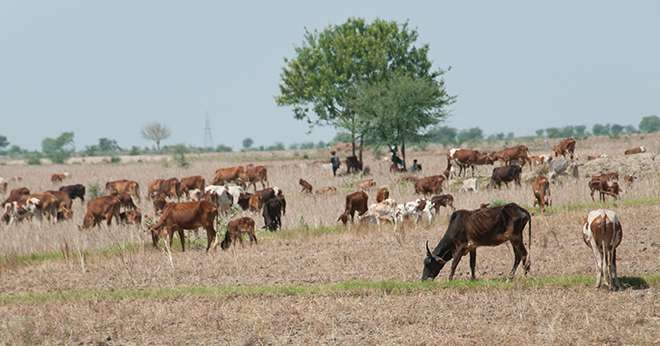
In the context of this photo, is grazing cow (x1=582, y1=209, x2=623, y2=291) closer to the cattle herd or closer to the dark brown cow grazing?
the cattle herd

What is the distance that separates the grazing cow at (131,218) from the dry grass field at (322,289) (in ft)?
3.78

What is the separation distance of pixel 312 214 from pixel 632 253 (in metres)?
11.4

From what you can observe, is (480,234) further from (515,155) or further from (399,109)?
(399,109)

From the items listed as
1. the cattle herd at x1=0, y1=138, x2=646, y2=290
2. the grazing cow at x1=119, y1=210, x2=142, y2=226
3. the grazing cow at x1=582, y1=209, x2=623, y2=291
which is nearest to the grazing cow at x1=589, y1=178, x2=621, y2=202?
the cattle herd at x1=0, y1=138, x2=646, y2=290

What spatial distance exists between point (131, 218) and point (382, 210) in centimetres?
781

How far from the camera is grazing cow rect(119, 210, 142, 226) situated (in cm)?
2687

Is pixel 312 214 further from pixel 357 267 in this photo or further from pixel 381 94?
pixel 381 94

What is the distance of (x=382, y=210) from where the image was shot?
2506 centimetres

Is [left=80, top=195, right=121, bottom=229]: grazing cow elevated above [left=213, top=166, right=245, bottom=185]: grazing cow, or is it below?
below

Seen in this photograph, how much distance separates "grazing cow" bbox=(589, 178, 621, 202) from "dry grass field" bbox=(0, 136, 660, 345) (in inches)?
21.5

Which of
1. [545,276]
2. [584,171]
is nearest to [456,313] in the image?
[545,276]

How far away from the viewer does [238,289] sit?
1677 cm

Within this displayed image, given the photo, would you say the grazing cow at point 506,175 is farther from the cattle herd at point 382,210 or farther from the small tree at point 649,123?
the small tree at point 649,123

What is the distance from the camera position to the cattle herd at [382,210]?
633 inches
